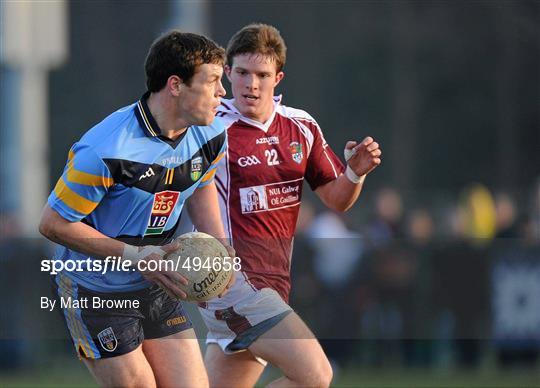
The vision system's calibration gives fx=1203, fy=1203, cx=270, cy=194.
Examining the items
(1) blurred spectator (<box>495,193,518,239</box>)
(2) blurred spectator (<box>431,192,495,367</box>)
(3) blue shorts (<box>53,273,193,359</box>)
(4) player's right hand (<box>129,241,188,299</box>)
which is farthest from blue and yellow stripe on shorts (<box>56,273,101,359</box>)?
(1) blurred spectator (<box>495,193,518,239</box>)

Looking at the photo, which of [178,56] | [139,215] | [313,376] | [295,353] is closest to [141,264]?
[139,215]

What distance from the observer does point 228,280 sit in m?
5.86

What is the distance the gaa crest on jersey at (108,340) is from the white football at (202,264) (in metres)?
0.39

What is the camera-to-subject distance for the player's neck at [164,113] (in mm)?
5660

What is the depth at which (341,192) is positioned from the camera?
21.9ft

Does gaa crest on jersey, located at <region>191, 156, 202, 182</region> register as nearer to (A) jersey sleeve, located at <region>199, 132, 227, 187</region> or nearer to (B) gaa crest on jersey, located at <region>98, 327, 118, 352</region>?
(A) jersey sleeve, located at <region>199, 132, 227, 187</region>

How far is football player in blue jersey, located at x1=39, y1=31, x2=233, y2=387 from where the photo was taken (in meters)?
5.45

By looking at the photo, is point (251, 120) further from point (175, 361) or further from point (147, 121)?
point (175, 361)

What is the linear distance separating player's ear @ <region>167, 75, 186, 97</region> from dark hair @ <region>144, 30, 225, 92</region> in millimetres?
15

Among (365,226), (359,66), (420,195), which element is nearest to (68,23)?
(359,66)

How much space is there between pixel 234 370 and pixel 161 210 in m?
1.27

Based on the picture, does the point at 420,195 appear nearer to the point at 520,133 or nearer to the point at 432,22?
the point at 520,133

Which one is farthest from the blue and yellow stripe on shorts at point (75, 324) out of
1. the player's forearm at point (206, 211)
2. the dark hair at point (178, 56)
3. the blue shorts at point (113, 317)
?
the dark hair at point (178, 56)

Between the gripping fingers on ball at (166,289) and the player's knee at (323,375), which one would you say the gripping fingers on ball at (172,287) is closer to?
the gripping fingers on ball at (166,289)
